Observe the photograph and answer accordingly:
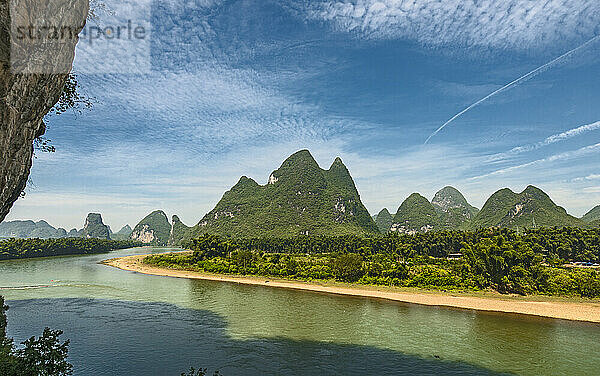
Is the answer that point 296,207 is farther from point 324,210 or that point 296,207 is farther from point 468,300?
point 468,300

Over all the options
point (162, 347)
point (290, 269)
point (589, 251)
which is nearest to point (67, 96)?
point (162, 347)

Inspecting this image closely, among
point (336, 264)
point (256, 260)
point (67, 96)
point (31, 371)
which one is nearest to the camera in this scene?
point (31, 371)

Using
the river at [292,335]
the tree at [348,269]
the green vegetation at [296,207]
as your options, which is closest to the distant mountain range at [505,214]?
the green vegetation at [296,207]

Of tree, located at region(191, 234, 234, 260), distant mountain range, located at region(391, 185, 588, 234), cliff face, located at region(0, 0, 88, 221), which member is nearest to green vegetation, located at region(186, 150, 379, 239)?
distant mountain range, located at region(391, 185, 588, 234)

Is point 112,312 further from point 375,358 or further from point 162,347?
point 375,358

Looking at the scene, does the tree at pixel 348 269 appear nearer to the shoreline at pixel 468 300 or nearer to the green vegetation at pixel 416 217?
the shoreline at pixel 468 300

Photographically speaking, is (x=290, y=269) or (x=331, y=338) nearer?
(x=331, y=338)

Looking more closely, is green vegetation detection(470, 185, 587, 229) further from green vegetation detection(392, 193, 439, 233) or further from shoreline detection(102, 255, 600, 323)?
shoreline detection(102, 255, 600, 323)

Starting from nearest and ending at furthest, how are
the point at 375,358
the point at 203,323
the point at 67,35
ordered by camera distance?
the point at 67,35 → the point at 375,358 → the point at 203,323
